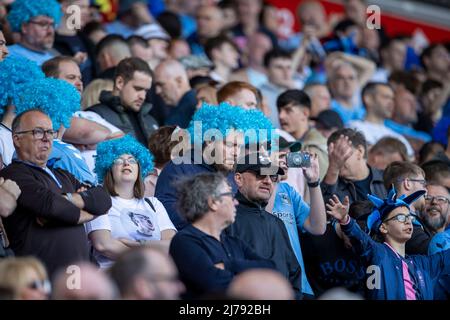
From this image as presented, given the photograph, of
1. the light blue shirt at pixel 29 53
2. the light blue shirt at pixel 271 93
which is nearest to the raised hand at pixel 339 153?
the light blue shirt at pixel 271 93

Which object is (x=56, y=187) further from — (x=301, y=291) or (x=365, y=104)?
(x=365, y=104)

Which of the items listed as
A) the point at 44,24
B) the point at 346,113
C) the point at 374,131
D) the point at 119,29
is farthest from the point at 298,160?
the point at 119,29

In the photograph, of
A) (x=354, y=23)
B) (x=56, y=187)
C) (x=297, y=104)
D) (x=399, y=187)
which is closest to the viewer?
(x=56, y=187)

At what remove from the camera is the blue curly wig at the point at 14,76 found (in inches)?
320

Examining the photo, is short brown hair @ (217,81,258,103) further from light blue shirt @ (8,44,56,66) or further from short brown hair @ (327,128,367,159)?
light blue shirt @ (8,44,56,66)

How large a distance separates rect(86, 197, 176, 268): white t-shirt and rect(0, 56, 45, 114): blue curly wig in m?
1.17

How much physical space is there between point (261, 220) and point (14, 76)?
219cm

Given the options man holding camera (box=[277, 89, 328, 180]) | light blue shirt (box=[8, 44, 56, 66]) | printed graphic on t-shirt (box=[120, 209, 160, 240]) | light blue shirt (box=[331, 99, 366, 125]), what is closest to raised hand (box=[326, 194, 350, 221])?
printed graphic on t-shirt (box=[120, 209, 160, 240])

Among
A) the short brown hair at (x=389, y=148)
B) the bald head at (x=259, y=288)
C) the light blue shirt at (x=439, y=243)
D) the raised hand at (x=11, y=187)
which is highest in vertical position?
the short brown hair at (x=389, y=148)

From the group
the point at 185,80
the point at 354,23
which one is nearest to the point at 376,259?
the point at 185,80

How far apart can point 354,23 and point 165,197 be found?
291 inches

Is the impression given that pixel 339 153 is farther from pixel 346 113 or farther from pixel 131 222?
pixel 346 113

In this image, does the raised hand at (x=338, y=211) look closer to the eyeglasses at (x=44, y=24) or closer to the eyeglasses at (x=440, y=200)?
the eyeglasses at (x=440, y=200)
